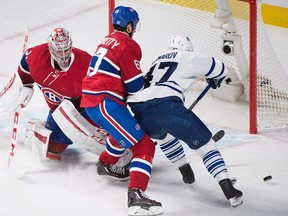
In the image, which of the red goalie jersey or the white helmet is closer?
Result: the white helmet

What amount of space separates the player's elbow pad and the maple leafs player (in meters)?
0.70

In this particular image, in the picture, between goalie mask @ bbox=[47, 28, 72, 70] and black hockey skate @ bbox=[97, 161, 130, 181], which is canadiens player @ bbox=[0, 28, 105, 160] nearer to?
goalie mask @ bbox=[47, 28, 72, 70]

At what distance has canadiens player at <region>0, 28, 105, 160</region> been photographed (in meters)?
4.04

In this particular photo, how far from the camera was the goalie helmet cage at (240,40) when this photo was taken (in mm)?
4727

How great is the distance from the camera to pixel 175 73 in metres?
3.70

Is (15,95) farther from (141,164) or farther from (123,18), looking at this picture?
(141,164)

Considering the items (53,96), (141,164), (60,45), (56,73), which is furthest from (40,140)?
(141,164)

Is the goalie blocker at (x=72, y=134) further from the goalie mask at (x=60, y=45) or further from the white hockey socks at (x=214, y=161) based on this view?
the white hockey socks at (x=214, y=161)

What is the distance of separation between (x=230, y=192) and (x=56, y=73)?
3.36 ft

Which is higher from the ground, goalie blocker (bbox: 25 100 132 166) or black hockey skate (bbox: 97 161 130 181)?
goalie blocker (bbox: 25 100 132 166)

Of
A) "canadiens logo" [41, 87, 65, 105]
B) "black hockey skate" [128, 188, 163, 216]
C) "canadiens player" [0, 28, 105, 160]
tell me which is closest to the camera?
"black hockey skate" [128, 188, 163, 216]

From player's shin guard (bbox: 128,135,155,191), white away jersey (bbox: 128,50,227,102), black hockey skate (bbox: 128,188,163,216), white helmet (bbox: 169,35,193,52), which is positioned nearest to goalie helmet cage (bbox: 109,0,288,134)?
white helmet (bbox: 169,35,193,52)

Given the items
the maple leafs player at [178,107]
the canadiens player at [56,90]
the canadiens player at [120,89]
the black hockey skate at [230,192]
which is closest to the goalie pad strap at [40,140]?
the canadiens player at [56,90]

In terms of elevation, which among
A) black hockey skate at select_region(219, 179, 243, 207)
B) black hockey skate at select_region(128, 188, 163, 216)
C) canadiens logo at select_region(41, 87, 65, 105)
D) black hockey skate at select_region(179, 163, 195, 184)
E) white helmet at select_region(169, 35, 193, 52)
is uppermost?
white helmet at select_region(169, 35, 193, 52)
